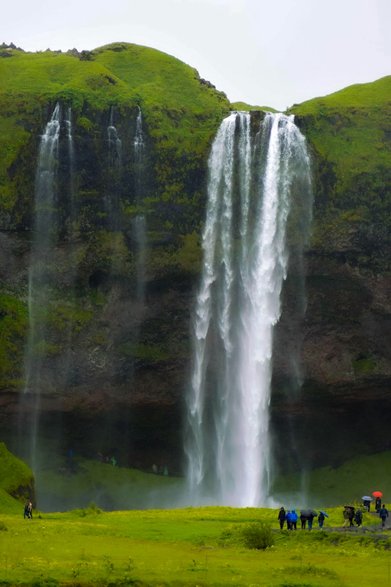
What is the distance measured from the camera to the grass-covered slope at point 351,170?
236ft

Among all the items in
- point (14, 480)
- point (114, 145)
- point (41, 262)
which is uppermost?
point (114, 145)

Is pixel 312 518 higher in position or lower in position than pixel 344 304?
lower

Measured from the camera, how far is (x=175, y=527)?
132 ft

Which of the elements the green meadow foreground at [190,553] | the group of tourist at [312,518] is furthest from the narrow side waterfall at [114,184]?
the group of tourist at [312,518]

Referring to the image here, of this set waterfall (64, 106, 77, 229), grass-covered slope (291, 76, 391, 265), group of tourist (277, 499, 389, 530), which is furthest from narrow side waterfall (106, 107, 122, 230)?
group of tourist (277, 499, 389, 530)

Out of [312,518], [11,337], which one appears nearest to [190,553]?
[312,518]

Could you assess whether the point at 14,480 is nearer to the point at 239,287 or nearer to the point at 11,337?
the point at 11,337

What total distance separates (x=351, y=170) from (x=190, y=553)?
161ft

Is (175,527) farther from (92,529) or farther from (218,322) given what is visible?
(218,322)

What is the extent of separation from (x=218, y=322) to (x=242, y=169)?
42.8 feet

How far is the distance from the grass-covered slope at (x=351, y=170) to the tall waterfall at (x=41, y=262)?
Result: 21.6 meters

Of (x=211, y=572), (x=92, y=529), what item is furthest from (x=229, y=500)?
(x=211, y=572)

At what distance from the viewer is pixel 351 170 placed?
74250mm

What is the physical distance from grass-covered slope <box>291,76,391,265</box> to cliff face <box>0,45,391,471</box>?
5.5 inches
